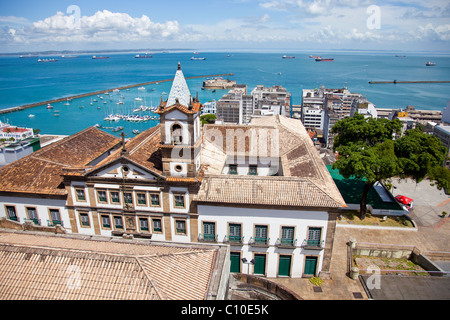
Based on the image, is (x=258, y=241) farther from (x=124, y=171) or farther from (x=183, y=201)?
(x=124, y=171)

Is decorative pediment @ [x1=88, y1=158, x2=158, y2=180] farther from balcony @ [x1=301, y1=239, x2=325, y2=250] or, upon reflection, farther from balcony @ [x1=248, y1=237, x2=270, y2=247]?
balcony @ [x1=301, y1=239, x2=325, y2=250]

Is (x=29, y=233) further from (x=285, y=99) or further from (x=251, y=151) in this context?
(x=285, y=99)

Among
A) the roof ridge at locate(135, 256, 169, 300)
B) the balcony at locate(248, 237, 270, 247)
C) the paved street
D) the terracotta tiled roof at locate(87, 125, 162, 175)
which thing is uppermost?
A: the terracotta tiled roof at locate(87, 125, 162, 175)

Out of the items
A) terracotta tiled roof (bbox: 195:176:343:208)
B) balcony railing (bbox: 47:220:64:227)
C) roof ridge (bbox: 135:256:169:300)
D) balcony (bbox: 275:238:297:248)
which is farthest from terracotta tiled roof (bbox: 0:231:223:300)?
balcony railing (bbox: 47:220:64:227)

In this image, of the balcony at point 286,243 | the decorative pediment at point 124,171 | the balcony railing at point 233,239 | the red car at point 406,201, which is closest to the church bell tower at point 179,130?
the decorative pediment at point 124,171

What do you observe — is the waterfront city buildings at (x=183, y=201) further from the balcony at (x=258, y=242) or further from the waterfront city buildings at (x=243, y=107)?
the waterfront city buildings at (x=243, y=107)

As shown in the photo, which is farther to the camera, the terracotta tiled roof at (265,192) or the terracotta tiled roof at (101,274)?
the terracotta tiled roof at (265,192)

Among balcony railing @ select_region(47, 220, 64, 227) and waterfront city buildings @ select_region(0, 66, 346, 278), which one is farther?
balcony railing @ select_region(47, 220, 64, 227)
